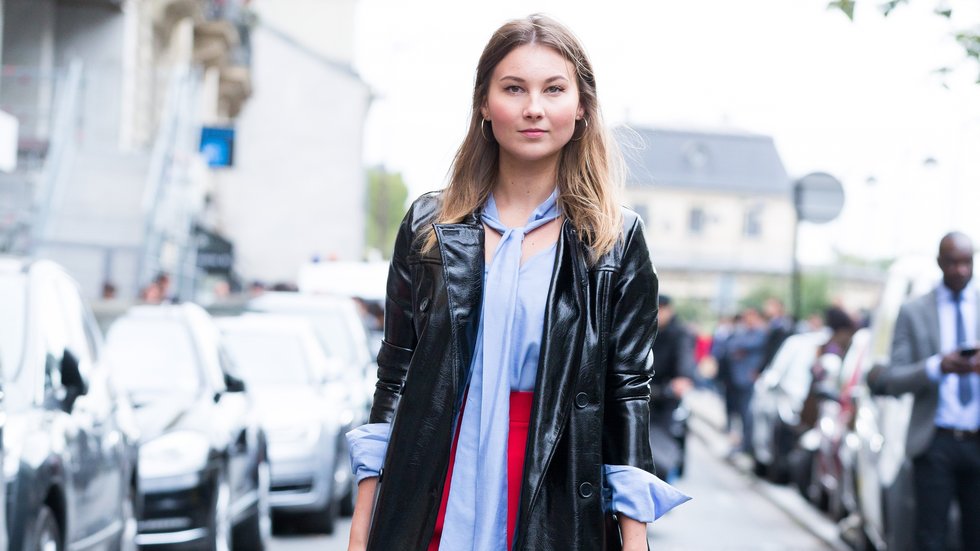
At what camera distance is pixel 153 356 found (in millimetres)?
9992

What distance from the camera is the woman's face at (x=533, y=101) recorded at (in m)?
3.25

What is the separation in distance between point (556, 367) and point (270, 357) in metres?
9.93

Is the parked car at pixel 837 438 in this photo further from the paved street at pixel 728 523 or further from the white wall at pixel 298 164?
the white wall at pixel 298 164

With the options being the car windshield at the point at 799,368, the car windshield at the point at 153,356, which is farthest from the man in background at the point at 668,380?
the car windshield at the point at 799,368

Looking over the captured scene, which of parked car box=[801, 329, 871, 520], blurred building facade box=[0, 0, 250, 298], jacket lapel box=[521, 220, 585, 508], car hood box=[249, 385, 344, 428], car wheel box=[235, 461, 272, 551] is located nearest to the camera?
jacket lapel box=[521, 220, 585, 508]

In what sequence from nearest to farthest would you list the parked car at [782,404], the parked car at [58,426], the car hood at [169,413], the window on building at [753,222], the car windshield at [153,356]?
the parked car at [58,426], the car hood at [169,413], the car windshield at [153,356], the parked car at [782,404], the window on building at [753,222]

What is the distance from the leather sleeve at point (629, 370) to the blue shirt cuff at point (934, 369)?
13.5 ft

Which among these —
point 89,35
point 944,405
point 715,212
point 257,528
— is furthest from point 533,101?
point 715,212

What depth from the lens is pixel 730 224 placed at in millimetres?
105250

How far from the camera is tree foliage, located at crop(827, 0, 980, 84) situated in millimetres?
6660

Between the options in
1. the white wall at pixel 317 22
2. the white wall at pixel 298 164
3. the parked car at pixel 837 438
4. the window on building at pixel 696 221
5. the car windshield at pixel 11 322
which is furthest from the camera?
the window on building at pixel 696 221

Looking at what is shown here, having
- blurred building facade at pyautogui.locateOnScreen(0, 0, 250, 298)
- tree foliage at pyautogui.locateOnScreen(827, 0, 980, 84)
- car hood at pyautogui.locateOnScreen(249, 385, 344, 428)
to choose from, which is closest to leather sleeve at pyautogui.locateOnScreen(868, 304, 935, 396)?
tree foliage at pyautogui.locateOnScreen(827, 0, 980, 84)

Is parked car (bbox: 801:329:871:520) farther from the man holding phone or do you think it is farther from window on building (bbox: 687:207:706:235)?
window on building (bbox: 687:207:706:235)

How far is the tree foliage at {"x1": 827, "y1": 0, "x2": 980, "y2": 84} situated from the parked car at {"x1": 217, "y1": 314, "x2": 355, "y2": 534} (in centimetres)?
577
